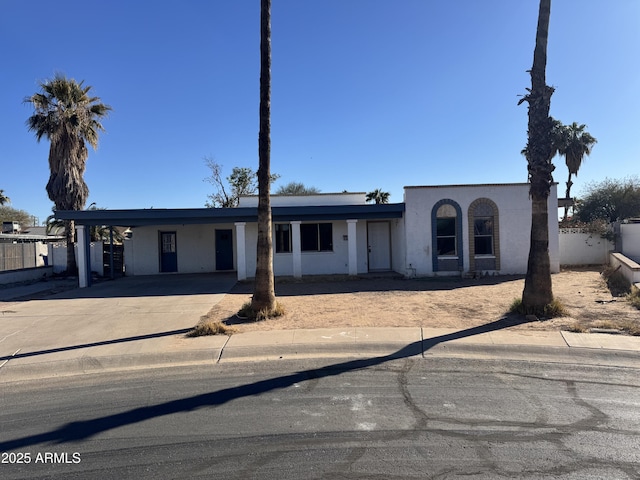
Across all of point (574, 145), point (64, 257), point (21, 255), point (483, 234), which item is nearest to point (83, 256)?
point (21, 255)

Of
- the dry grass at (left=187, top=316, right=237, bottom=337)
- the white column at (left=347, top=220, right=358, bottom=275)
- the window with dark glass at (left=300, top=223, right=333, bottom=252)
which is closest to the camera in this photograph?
the dry grass at (left=187, top=316, right=237, bottom=337)

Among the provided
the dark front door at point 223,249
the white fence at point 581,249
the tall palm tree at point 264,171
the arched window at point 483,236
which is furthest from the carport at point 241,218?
the white fence at point 581,249

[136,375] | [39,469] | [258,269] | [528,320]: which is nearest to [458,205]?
[528,320]

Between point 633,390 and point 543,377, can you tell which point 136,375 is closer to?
point 543,377

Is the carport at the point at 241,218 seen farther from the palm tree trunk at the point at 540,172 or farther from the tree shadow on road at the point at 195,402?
the tree shadow on road at the point at 195,402

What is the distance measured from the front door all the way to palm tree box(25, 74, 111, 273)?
45.7 feet

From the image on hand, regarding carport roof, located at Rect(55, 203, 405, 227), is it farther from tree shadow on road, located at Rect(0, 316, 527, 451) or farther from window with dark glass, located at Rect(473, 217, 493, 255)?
tree shadow on road, located at Rect(0, 316, 527, 451)

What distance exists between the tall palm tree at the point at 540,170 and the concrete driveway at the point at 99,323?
747cm

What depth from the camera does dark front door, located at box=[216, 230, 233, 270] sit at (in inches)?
911

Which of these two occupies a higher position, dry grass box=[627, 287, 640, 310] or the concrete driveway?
dry grass box=[627, 287, 640, 310]

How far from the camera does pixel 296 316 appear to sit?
397 inches

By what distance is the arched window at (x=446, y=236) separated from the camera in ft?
57.6

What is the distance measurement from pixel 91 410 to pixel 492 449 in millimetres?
4368

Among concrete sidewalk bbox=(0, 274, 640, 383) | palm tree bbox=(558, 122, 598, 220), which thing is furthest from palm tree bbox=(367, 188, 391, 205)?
concrete sidewalk bbox=(0, 274, 640, 383)
